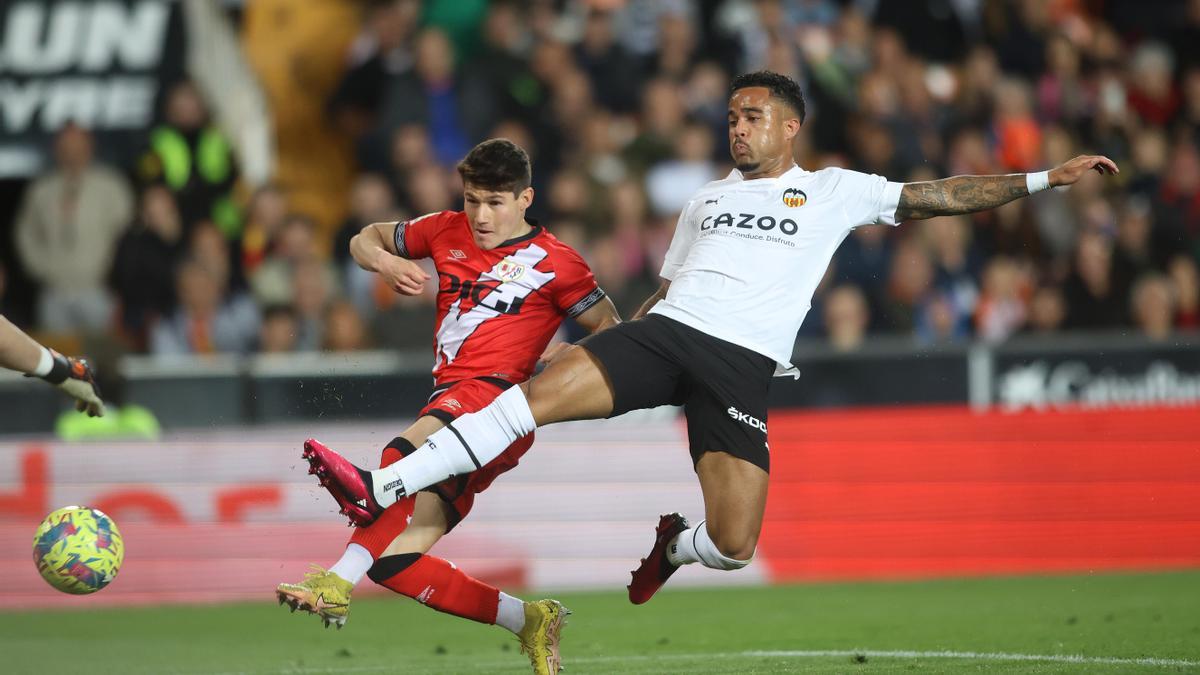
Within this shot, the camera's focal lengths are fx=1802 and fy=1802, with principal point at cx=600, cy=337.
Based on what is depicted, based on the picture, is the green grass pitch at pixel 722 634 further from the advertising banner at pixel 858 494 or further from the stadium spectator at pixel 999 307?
the stadium spectator at pixel 999 307

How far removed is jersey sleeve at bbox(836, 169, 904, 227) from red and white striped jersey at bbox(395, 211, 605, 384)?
→ 1.28 metres

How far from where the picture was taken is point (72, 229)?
48.9 ft

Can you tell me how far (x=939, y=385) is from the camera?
1351 centimetres

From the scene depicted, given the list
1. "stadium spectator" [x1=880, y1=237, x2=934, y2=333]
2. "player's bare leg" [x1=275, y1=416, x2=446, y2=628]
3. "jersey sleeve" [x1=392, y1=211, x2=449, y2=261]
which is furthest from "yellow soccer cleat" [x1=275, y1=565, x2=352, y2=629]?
"stadium spectator" [x1=880, y1=237, x2=934, y2=333]

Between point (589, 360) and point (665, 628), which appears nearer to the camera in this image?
point (589, 360)

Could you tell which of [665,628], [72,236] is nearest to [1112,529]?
[665,628]

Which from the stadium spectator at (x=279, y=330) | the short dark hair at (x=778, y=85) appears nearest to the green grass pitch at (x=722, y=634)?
the stadium spectator at (x=279, y=330)

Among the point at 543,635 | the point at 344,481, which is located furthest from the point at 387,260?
the point at 543,635

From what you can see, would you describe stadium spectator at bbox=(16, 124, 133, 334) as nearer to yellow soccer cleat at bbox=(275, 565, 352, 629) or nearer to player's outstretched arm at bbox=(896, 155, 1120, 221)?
yellow soccer cleat at bbox=(275, 565, 352, 629)

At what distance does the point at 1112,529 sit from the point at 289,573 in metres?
5.98

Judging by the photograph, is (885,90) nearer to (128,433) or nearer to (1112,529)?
(1112,529)

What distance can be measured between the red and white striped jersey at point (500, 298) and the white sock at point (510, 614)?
1053 millimetres

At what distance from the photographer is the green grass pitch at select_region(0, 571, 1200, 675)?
8.92 meters

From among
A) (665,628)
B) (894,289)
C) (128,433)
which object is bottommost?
(665,628)
